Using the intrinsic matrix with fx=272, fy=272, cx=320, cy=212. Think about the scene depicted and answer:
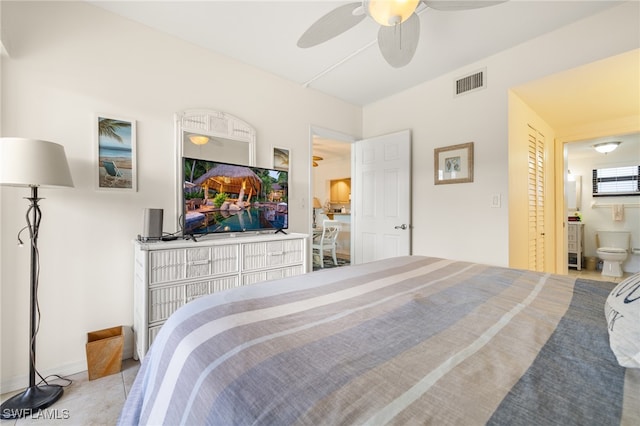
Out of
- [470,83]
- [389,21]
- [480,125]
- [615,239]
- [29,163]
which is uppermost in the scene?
[470,83]

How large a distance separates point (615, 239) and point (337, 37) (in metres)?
5.91

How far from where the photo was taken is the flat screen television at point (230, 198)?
7.22 feet

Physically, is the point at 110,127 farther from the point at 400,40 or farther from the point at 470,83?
the point at 470,83

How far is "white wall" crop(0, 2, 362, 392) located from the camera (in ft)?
5.81

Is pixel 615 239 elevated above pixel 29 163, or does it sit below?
below

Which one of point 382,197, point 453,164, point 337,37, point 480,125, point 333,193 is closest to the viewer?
point 337,37

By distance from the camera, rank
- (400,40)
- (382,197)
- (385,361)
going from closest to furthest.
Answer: (385,361)
(400,40)
(382,197)

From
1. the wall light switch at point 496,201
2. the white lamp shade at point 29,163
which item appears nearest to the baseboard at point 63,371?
the white lamp shade at point 29,163

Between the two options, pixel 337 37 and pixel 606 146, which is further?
pixel 606 146

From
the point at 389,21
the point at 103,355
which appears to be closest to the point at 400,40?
the point at 389,21

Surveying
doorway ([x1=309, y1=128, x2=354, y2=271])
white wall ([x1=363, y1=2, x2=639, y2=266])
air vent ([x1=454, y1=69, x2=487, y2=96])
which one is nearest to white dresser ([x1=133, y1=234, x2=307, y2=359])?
white wall ([x1=363, y1=2, x2=639, y2=266])

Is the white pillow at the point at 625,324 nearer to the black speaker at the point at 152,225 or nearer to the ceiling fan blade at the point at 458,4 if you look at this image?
the ceiling fan blade at the point at 458,4

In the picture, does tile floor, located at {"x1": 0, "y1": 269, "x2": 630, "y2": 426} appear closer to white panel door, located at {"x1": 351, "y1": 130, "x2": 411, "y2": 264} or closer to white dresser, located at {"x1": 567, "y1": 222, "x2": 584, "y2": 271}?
white panel door, located at {"x1": 351, "y1": 130, "x2": 411, "y2": 264}

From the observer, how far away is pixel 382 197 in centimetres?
359
